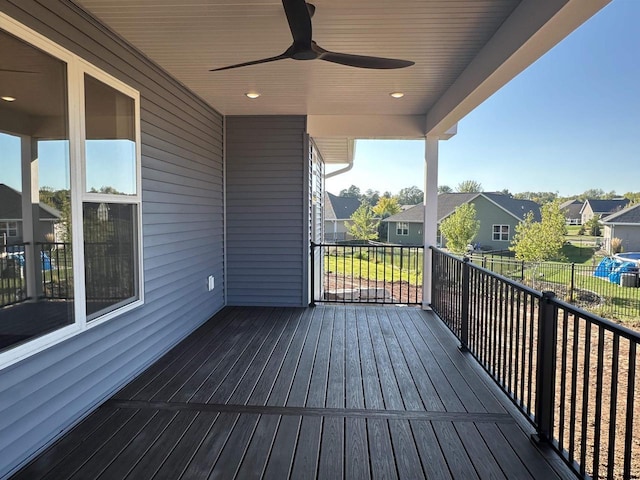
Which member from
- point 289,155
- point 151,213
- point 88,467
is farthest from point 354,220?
point 88,467

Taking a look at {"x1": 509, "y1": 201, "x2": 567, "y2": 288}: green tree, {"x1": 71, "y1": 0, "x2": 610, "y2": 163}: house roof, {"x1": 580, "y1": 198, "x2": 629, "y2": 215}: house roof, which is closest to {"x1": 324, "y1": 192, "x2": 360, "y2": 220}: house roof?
{"x1": 509, "y1": 201, "x2": 567, "y2": 288}: green tree

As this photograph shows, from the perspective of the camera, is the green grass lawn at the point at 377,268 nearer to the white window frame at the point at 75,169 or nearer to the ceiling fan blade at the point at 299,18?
the ceiling fan blade at the point at 299,18

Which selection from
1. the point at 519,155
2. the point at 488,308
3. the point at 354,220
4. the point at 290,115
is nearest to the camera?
the point at 488,308

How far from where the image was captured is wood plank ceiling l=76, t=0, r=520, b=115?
2391 millimetres

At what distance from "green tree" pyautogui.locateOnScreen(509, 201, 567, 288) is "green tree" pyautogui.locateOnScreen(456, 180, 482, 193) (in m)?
15.7

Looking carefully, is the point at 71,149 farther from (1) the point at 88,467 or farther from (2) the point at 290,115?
(2) the point at 290,115

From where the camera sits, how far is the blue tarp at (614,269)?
1417 cm

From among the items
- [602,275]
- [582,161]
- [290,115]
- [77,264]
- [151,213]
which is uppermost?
[582,161]

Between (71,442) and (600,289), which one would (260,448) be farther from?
(600,289)

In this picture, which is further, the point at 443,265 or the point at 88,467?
the point at 443,265

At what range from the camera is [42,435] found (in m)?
2.05

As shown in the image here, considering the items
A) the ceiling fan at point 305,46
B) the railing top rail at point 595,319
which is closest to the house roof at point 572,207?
the railing top rail at point 595,319

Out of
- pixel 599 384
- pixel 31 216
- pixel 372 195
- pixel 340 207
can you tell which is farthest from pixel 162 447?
pixel 372 195

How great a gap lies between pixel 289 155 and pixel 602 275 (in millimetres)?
14506
